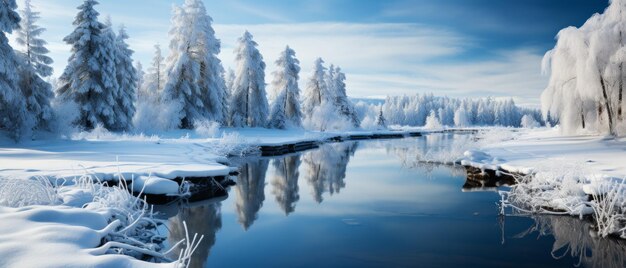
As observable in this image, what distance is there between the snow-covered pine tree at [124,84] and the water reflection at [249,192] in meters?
11.1

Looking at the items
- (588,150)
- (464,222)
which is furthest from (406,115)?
(464,222)

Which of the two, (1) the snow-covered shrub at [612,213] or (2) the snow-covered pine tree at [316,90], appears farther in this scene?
(2) the snow-covered pine tree at [316,90]

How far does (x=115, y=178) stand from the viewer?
10383mm

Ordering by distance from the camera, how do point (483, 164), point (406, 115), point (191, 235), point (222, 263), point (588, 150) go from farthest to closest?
point (406, 115) < point (588, 150) < point (483, 164) < point (191, 235) < point (222, 263)

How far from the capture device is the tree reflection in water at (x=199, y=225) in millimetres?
7492

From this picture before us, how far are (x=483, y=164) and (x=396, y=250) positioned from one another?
893 centimetres

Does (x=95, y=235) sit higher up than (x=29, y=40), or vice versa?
(x=29, y=40)

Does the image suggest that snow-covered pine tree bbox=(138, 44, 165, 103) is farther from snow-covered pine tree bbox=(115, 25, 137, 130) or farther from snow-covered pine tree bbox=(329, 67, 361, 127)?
snow-covered pine tree bbox=(329, 67, 361, 127)

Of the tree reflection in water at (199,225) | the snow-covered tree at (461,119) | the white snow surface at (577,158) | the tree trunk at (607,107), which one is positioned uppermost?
the snow-covered tree at (461,119)

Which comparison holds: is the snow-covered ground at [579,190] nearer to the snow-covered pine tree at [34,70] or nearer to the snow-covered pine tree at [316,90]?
the snow-covered pine tree at [34,70]

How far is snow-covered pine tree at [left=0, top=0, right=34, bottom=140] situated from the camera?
53.6 feet

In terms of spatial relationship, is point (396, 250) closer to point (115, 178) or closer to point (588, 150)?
point (115, 178)

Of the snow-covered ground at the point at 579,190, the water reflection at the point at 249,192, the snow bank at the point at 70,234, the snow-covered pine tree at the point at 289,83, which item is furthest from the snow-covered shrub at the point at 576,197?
→ the snow-covered pine tree at the point at 289,83

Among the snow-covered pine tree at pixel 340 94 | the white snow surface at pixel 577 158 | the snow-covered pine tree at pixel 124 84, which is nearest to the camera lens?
the white snow surface at pixel 577 158
